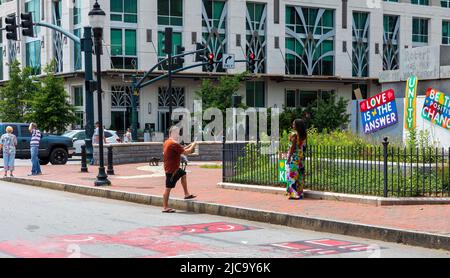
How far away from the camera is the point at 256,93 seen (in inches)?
2344

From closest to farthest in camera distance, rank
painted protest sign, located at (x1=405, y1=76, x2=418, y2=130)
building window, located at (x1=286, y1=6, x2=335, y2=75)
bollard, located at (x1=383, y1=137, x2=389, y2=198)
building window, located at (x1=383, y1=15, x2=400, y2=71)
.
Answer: bollard, located at (x1=383, y1=137, x2=389, y2=198) < painted protest sign, located at (x1=405, y1=76, x2=418, y2=130) < building window, located at (x1=286, y1=6, x2=335, y2=75) < building window, located at (x1=383, y1=15, x2=400, y2=71)

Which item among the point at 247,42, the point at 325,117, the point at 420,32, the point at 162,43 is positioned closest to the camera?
the point at 325,117

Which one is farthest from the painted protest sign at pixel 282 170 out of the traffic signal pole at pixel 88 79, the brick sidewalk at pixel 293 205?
the traffic signal pole at pixel 88 79

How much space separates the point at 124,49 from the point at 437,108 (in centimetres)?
3797

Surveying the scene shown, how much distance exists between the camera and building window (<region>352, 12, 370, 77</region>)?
6297cm

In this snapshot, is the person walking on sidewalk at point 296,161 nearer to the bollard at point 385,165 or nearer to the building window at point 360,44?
the bollard at point 385,165

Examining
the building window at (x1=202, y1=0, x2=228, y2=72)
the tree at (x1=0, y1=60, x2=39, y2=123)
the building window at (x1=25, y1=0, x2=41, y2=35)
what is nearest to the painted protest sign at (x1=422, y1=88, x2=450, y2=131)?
the tree at (x1=0, y1=60, x2=39, y2=123)

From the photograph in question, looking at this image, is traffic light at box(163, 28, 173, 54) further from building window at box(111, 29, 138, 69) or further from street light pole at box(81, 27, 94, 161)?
building window at box(111, 29, 138, 69)

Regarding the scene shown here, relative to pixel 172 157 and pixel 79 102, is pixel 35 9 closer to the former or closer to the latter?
pixel 79 102

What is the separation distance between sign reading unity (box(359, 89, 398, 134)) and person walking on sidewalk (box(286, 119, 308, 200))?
5.79 meters

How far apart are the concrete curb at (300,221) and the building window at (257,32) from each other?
137 ft

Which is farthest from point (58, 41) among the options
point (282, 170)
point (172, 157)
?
point (172, 157)
